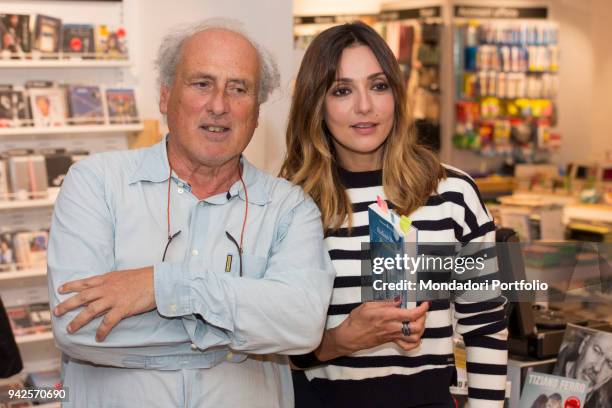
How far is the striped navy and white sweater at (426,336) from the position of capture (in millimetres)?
2283

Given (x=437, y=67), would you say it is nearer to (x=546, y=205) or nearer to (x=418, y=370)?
(x=546, y=205)

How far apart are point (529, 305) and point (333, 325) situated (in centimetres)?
95

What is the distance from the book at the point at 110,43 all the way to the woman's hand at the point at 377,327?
12.0 feet

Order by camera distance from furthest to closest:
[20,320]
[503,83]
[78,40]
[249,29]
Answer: [503,83]
[249,29]
[78,40]
[20,320]

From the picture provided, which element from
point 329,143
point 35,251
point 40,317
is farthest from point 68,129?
point 329,143

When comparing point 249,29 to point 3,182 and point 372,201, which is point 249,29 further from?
point 372,201

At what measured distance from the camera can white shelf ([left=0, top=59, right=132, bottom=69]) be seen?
5.07m

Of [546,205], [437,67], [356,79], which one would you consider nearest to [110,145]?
[546,205]

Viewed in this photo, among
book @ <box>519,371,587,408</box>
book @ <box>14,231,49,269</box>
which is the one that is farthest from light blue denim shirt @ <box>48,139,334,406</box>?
book @ <box>14,231,49,269</box>

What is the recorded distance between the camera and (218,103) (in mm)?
2084

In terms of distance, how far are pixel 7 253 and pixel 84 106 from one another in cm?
102

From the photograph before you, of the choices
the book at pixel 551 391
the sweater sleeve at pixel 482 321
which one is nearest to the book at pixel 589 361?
the book at pixel 551 391

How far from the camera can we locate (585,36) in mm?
10773

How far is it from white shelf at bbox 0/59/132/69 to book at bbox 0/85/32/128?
0.56ft
